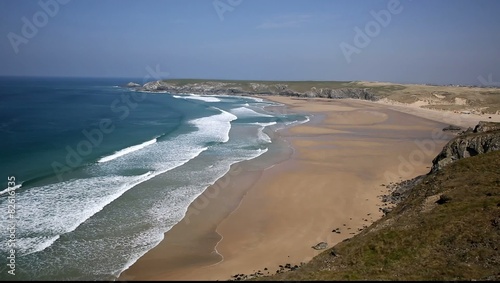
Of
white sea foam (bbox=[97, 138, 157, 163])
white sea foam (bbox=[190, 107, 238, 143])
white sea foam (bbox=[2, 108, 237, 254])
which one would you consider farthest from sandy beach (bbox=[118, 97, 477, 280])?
white sea foam (bbox=[97, 138, 157, 163])

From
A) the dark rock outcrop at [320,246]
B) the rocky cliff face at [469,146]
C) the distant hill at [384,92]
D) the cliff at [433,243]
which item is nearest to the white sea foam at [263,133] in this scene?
the rocky cliff face at [469,146]

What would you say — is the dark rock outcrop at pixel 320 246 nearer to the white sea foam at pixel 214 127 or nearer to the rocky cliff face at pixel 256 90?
the white sea foam at pixel 214 127

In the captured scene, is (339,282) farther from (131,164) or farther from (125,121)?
(125,121)

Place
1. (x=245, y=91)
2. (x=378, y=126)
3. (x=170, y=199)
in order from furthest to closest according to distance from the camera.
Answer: (x=245, y=91) < (x=378, y=126) < (x=170, y=199)

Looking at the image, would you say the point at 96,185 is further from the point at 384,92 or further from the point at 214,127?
the point at 384,92

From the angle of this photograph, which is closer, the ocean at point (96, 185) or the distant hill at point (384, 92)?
the ocean at point (96, 185)

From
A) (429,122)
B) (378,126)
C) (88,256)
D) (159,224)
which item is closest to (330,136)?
(378,126)
